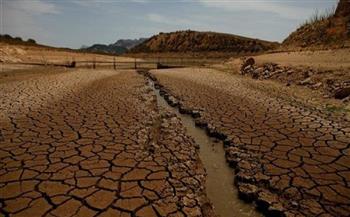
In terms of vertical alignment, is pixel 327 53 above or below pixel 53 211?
above

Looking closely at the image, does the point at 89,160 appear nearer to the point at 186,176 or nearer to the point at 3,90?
the point at 186,176

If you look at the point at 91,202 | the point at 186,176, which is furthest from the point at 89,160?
the point at 186,176

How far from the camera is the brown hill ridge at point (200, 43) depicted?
70.4m

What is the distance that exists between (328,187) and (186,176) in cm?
177

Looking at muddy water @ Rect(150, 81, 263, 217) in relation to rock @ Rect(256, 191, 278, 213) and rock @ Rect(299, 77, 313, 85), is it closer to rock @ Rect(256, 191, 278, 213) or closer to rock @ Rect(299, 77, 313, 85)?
rock @ Rect(256, 191, 278, 213)

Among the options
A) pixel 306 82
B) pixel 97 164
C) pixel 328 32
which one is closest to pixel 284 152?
pixel 97 164

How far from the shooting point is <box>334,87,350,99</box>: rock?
883 cm

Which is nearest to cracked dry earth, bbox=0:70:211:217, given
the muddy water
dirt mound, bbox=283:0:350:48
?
the muddy water

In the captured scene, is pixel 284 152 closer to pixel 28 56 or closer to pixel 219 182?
pixel 219 182

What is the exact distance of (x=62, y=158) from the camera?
4.47 meters

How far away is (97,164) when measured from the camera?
4270 mm

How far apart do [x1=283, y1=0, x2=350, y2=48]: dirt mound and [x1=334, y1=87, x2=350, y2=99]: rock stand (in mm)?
10176

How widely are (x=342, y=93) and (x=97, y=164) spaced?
7.84 metres

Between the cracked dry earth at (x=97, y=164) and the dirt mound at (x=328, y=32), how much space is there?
16225 millimetres
